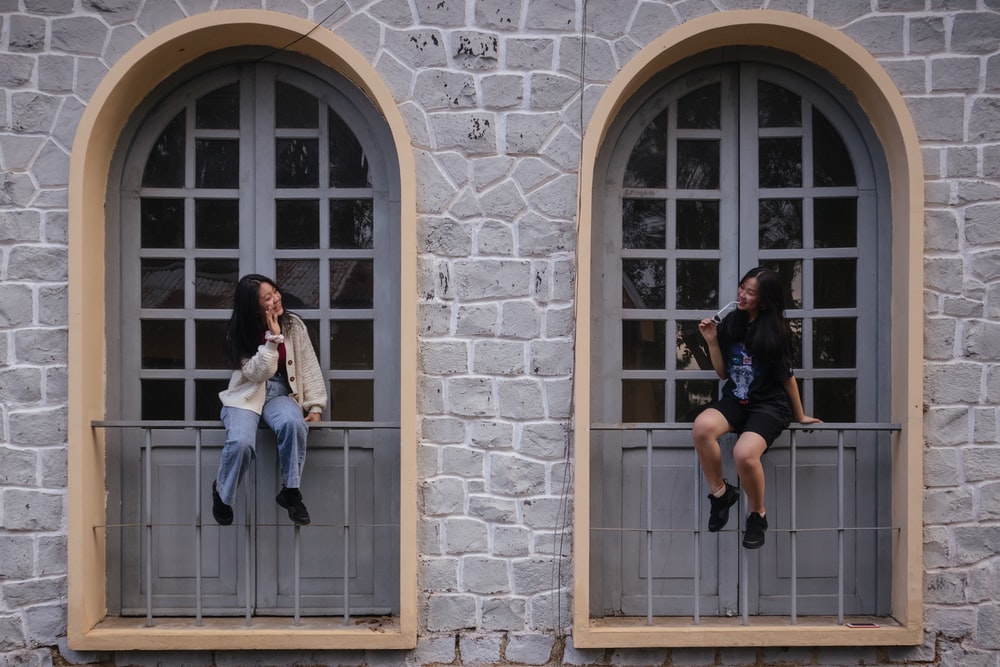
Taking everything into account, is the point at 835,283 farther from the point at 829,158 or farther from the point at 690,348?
the point at 690,348

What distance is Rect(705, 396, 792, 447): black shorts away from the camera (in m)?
4.55

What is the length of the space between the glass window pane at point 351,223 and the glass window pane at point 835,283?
8.48 ft

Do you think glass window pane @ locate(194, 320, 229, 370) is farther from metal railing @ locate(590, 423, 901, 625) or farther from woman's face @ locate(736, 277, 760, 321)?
woman's face @ locate(736, 277, 760, 321)

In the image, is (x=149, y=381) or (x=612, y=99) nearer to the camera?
(x=612, y=99)

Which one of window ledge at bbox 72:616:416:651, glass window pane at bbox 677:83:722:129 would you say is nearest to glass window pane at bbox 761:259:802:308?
glass window pane at bbox 677:83:722:129

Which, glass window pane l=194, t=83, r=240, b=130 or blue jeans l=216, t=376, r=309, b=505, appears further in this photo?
glass window pane l=194, t=83, r=240, b=130

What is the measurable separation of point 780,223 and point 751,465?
1.45 m

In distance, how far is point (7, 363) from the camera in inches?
184

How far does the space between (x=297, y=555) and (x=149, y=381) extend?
4.40 feet

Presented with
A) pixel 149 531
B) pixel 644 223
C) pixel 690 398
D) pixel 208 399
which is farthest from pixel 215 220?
pixel 690 398

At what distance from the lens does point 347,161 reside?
498 centimetres

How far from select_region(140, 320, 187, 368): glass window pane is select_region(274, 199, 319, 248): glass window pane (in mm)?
776

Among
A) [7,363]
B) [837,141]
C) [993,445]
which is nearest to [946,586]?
[993,445]

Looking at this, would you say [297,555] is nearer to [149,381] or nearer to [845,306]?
[149,381]
